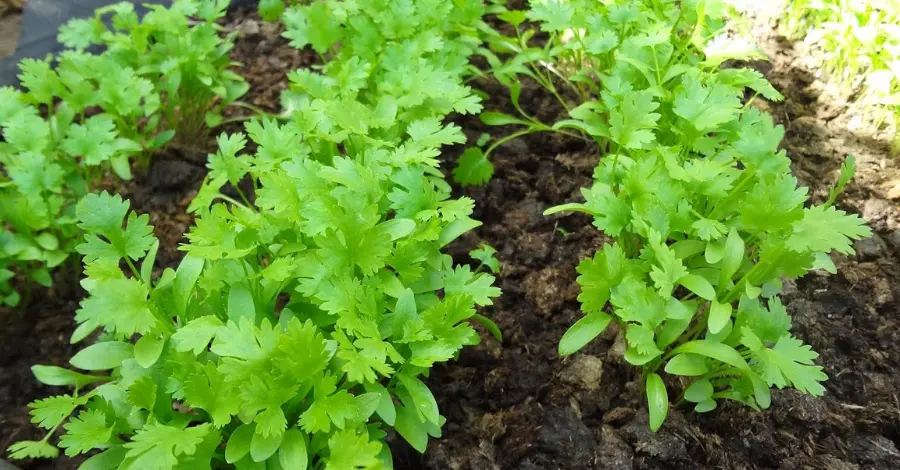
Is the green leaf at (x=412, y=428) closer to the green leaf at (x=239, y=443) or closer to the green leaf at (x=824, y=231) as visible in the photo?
the green leaf at (x=239, y=443)

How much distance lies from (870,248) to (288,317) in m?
1.78

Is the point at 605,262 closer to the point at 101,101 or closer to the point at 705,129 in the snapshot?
the point at 705,129

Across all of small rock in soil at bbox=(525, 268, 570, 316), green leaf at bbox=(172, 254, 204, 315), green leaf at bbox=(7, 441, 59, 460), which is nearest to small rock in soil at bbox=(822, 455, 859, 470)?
small rock in soil at bbox=(525, 268, 570, 316)

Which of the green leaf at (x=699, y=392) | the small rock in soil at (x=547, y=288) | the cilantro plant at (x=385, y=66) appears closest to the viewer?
the green leaf at (x=699, y=392)

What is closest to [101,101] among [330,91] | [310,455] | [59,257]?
[59,257]

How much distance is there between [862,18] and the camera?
232 cm

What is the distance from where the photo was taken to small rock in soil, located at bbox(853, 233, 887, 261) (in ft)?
6.70

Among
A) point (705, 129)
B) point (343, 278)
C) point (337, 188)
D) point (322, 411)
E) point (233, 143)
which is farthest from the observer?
point (233, 143)

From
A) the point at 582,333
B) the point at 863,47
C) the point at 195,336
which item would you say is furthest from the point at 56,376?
the point at 863,47

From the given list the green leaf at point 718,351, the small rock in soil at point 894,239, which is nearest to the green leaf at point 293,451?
the green leaf at point 718,351

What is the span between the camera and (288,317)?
146 centimetres

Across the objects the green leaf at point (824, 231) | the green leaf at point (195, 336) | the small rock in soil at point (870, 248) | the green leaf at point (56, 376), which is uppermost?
the green leaf at point (824, 231)

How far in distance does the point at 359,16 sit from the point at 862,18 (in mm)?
1764

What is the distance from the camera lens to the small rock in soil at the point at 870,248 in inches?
80.4
